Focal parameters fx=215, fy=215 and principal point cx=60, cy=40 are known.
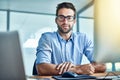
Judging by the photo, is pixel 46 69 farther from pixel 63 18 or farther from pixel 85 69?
pixel 63 18

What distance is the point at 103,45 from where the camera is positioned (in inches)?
31.4

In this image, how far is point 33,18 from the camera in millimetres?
3482

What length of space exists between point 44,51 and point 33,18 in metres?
1.93

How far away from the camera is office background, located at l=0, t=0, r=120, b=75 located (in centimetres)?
341

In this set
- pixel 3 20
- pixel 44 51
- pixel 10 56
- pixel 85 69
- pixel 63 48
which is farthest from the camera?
pixel 3 20

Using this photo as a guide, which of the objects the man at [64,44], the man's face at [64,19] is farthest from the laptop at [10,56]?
the man's face at [64,19]

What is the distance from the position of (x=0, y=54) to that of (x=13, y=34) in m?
0.06

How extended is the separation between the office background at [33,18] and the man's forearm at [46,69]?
188 cm

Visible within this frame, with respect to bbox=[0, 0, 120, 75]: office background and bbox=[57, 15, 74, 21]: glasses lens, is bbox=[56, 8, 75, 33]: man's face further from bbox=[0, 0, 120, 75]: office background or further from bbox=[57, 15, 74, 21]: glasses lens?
bbox=[0, 0, 120, 75]: office background

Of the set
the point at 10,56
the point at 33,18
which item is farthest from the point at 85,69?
the point at 33,18

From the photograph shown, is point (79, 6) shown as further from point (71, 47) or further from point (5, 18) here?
point (71, 47)

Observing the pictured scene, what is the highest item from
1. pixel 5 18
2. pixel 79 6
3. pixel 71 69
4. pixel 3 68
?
pixel 79 6

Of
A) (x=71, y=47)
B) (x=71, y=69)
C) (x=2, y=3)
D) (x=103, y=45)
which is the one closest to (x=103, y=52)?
(x=103, y=45)

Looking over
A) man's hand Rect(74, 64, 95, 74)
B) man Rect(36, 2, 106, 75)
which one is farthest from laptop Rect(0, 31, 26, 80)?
man Rect(36, 2, 106, 75)
